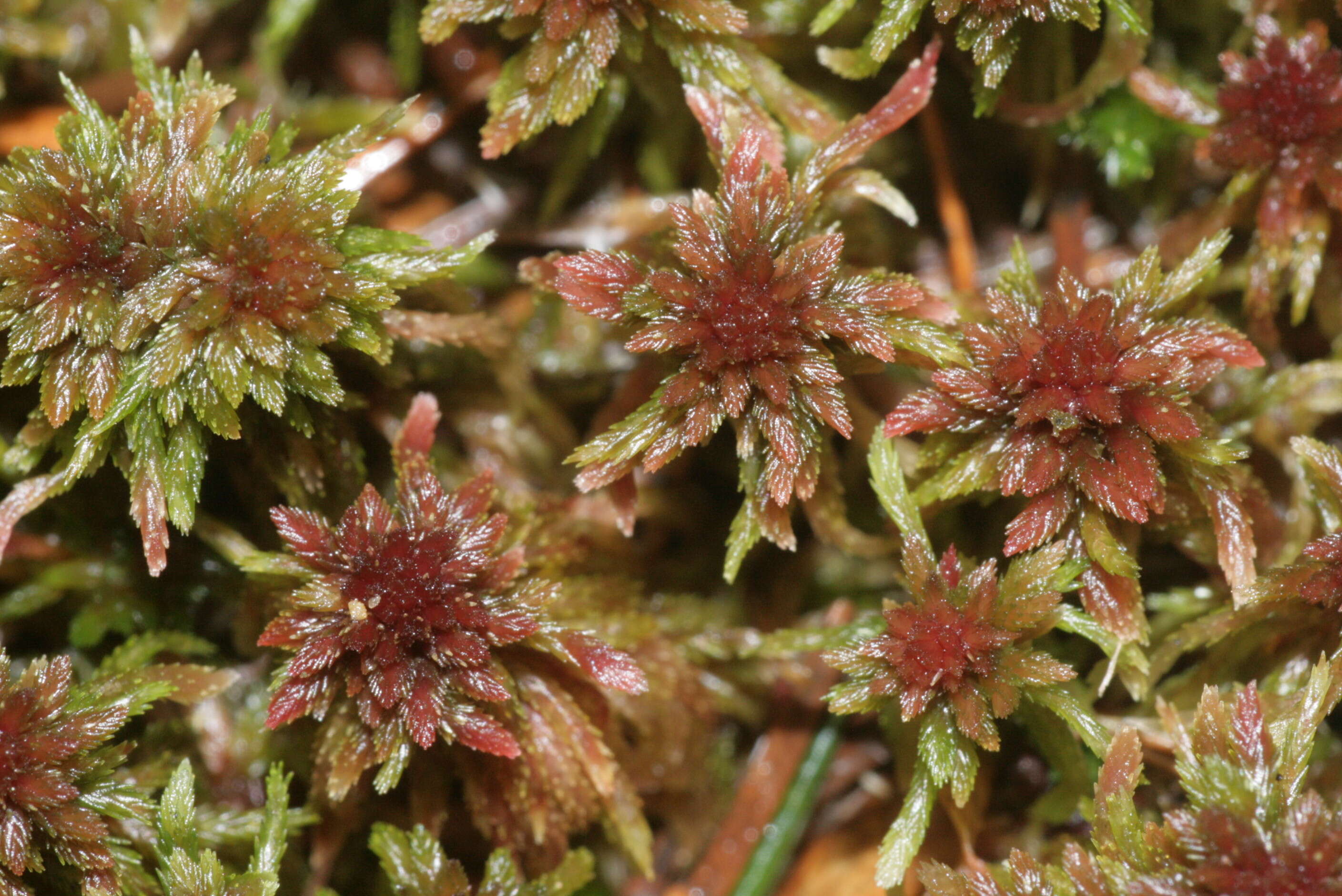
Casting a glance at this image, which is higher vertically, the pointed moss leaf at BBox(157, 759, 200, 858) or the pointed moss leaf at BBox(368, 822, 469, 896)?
the pointed moss leaf at BBox(157, 759, 200, 858)

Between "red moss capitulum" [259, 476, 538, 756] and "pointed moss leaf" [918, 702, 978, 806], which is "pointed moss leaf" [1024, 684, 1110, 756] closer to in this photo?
"pointed moss leaf" [918, 702, 978, 806]

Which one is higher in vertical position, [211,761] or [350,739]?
[350,739]

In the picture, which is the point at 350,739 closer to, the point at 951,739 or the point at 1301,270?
the point at 951,739

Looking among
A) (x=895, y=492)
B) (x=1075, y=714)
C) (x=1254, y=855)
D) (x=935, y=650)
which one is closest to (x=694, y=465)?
(x=895, y=492)

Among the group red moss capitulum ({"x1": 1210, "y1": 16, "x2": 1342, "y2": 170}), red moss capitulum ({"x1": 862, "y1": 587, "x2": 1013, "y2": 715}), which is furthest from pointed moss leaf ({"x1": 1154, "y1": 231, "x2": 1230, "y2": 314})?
red moss capitulum ({"x1": 862, "y1": 587, "x2": 1013, "y2": 715})

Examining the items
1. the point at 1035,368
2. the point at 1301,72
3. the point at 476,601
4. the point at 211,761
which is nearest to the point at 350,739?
the point at 476,601

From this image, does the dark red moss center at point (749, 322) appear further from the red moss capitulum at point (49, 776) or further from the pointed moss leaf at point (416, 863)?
the red moss capitulum at point (49, 776)
